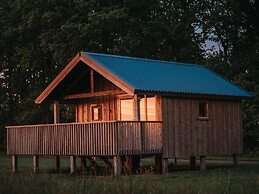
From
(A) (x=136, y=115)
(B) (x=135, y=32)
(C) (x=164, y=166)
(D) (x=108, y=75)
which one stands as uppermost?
(B) (x=135, y=32)

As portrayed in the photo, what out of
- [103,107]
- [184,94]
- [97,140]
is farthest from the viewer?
[103,107]

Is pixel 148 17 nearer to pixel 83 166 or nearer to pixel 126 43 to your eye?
pixel 126 43

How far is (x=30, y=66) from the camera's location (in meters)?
57.2

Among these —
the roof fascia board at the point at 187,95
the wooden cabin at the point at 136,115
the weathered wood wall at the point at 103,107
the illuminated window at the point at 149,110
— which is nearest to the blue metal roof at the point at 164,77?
the wooden cabin at the point at 136,115

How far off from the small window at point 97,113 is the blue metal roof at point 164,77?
10.9 feet

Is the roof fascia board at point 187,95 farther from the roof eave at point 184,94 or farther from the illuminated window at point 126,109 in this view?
the illuminated window at point 126,109

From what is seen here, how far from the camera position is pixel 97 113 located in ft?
106

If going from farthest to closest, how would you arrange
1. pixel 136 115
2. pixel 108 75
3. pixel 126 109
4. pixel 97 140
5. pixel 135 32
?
pixel 135 32 → pixel 126 109 → pixel 108 75 → pixel 136 115 → pixel 97 140

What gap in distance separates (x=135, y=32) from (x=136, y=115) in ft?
79.7

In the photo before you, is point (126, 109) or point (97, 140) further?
point (126, 109)

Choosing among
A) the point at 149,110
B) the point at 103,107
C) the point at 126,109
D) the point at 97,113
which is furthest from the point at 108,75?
the point at 97,113

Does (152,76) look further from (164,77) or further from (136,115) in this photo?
(136,115)

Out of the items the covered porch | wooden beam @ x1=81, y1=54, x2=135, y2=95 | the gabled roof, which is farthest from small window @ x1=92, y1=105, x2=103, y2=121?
wooden beam @ x1=81, y1=54, x2=135, y2=95

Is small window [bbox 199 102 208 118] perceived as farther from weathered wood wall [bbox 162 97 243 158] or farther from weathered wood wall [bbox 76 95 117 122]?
weathered wood wall [bbox 76 95 117 122]
